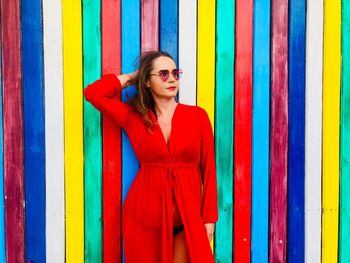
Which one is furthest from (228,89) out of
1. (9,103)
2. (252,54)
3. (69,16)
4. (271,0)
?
(9,103)

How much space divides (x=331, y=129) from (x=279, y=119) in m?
0.38

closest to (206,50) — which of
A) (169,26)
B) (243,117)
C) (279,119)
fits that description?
(169,26)

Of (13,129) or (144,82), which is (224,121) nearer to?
(144,82)

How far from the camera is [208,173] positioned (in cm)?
330

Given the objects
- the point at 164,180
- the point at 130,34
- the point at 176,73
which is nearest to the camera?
the point at 164,180

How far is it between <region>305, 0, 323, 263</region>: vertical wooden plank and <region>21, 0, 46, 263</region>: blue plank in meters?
1.89

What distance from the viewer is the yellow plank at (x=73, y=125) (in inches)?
140

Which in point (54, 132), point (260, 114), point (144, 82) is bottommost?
point (54, 132)

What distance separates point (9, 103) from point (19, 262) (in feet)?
3.74

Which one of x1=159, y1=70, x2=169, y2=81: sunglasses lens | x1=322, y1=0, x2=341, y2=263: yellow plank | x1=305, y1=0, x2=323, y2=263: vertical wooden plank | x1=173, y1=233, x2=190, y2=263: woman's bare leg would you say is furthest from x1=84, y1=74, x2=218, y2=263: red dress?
x1=322, y1=0, x2=341, y2=263: yellow plank

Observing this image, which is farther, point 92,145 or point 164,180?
point 92,145

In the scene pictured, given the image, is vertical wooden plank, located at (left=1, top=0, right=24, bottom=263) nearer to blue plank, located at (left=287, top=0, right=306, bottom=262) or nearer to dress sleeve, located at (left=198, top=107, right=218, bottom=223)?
dress sleeve, located at (left=198, top=107, right=218, bottom=223)

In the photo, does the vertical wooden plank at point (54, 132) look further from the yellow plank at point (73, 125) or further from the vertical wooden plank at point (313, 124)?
the vertical wooden plank at point (313, 124)

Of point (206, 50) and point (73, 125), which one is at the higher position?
point (206, 50)
